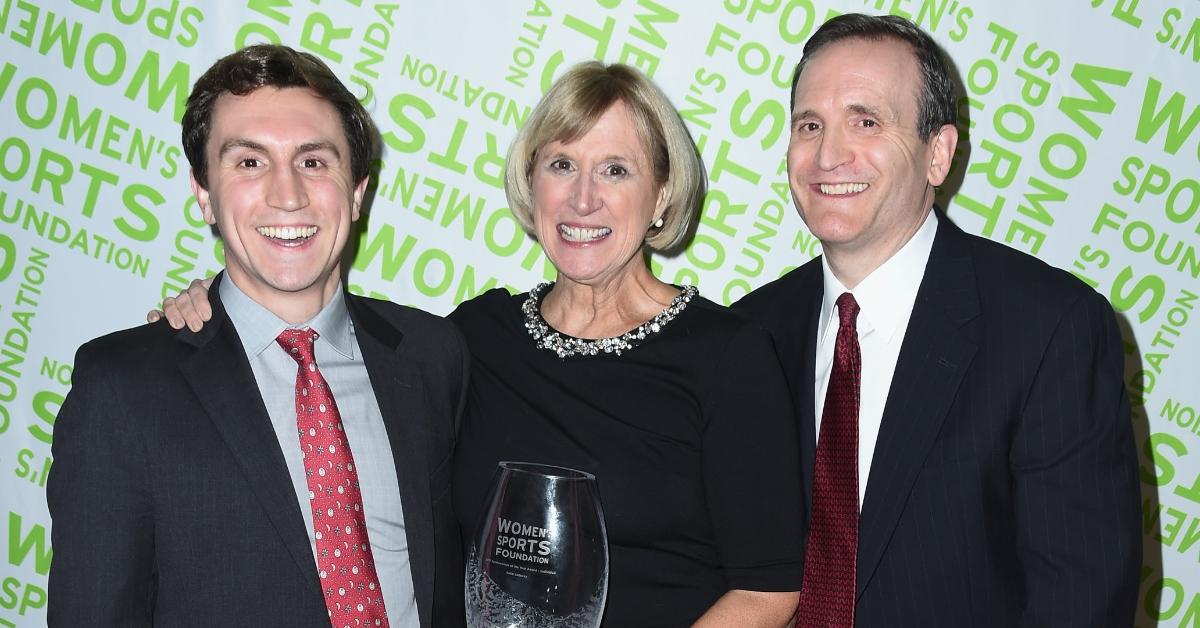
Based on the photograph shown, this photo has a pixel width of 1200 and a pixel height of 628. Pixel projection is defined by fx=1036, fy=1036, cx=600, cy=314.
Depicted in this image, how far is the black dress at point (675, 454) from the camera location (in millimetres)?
2010

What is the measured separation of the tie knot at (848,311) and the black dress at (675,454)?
0.21 metres

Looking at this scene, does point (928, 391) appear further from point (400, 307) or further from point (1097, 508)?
point (400, 307)

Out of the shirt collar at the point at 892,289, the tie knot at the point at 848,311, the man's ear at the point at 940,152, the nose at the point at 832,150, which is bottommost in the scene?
the tie knot at the point at 848,311

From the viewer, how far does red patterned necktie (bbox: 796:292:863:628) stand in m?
2.05

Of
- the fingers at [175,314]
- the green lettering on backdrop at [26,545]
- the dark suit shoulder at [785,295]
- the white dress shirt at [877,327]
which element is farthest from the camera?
the green lettering on backdrop at [26,545]

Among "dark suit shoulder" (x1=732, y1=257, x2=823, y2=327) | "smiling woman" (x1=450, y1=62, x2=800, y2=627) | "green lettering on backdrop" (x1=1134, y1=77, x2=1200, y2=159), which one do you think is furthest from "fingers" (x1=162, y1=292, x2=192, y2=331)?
"green lettering on backdrop" (x1=1134, y1=77, x2=1200, y2=159)

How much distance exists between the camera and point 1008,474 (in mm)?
2051

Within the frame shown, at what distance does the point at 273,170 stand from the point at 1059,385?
156 cm

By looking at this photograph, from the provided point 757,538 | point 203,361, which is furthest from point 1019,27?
point 203,361

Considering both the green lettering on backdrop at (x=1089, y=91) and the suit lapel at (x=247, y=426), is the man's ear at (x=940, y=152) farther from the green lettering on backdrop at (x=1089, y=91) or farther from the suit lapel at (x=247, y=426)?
the suit lapel at (x=247, y=426)

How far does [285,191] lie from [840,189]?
1.15 m

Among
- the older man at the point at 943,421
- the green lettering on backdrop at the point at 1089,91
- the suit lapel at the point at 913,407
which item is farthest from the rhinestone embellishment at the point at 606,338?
the green lettering on backdrop at the point at 1089,91

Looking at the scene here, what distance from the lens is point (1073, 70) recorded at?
2.95m

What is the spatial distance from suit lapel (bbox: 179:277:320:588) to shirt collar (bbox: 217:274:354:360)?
0.17 feet
